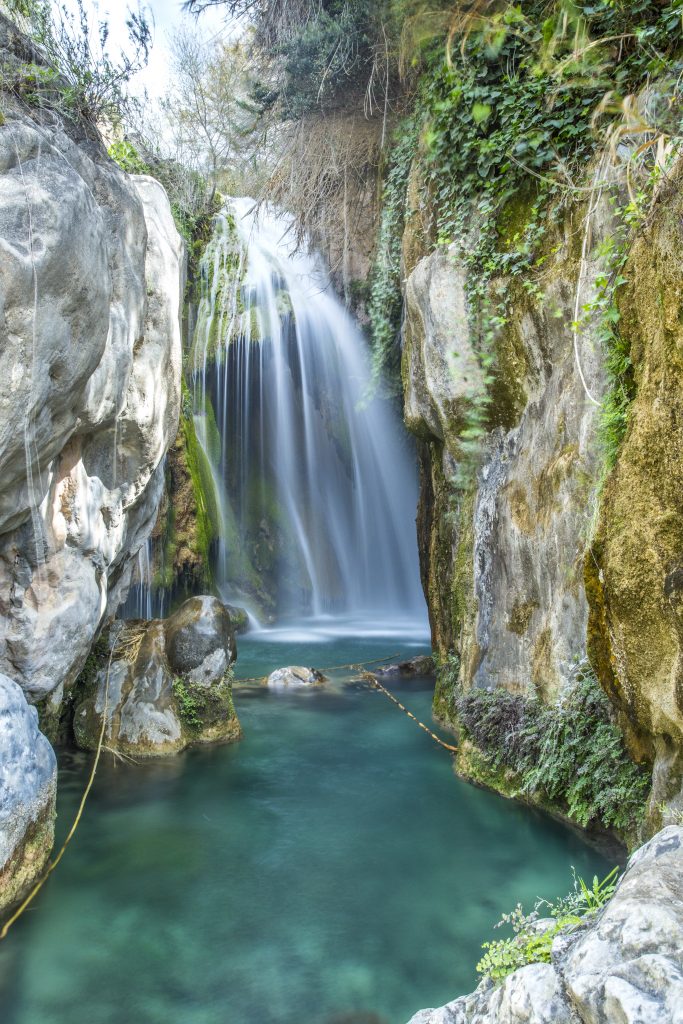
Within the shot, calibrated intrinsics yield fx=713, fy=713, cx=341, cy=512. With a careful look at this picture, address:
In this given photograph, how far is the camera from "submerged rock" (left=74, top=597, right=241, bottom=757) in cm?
710

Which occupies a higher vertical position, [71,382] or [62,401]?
[71,382]

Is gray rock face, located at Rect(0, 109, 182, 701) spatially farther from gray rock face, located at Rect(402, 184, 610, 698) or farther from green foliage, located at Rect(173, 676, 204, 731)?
Answer: gray rock face, located at Rect(402, 184, 610, 698)

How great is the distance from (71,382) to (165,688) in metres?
3.50

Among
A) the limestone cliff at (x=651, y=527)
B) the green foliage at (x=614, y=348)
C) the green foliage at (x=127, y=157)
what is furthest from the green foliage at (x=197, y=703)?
the green foliage at (x=127, y=157)

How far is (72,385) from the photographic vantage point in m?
5.15

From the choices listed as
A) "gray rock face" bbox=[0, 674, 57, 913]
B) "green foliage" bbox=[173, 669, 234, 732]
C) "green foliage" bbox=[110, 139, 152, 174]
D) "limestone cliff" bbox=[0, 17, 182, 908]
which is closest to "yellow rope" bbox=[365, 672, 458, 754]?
"green foliage" bbox=[173, 669, 234, 732]

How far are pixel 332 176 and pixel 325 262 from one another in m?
4.01

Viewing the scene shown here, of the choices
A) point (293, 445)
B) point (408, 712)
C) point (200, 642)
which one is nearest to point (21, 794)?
point (200, 642)

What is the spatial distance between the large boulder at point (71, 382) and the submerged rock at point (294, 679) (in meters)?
2.97

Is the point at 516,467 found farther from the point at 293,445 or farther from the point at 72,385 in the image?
the point at 293,445

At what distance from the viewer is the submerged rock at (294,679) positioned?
32.4 ft

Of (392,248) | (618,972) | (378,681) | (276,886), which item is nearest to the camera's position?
(618,972)

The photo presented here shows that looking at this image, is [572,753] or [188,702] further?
[188,702]

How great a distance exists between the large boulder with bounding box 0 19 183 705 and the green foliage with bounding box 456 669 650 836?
11.9ft
